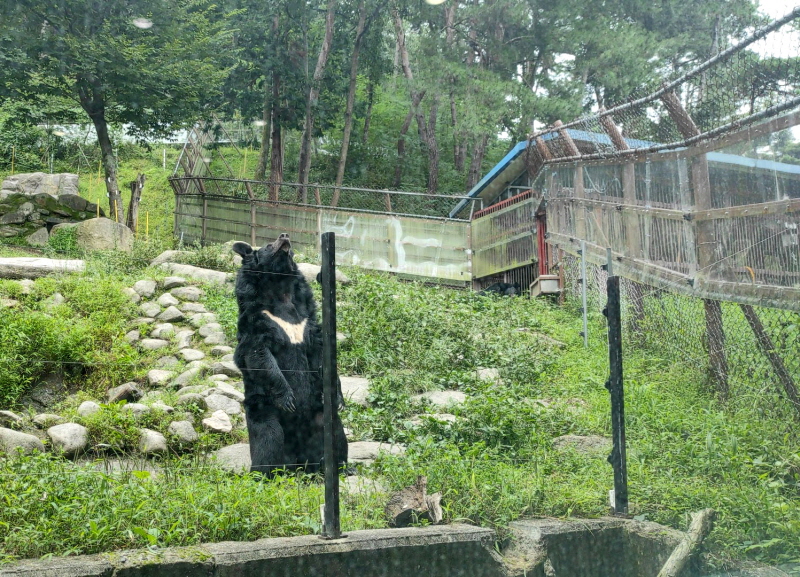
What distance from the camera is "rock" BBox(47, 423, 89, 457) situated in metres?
5.72

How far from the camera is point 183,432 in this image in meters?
6.14

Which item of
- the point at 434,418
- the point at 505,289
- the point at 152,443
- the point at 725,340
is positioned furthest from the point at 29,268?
the point at 725,340

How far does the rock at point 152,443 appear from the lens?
18.9 ft

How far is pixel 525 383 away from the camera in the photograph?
7766 millimetres

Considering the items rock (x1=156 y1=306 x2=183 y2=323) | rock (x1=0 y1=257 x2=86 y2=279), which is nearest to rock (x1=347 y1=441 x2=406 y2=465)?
rock (x1=156 y1=306 x2=183 y2=323)

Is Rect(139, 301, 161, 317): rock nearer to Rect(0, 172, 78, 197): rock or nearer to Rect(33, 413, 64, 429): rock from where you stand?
Rect(33, 413, 64, 429): rock

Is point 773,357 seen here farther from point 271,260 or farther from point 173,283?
point 173,283

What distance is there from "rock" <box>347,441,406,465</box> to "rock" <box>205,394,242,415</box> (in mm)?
1241

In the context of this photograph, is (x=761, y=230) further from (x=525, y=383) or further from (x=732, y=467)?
(x=525, y=383)

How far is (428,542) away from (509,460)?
5.62ft

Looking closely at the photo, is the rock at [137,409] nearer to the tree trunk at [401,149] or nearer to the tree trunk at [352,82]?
the tree trunk at [352,82]

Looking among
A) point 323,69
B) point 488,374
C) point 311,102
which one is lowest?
point 488,374

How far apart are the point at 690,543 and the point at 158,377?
486cm

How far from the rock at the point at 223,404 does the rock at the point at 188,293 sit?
2811 millimetres
